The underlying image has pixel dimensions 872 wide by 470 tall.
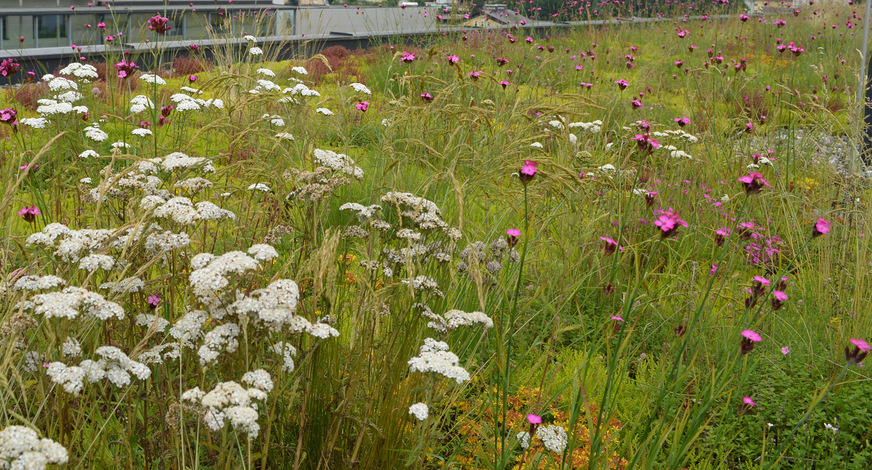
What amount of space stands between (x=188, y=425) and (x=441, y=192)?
1.82 metres

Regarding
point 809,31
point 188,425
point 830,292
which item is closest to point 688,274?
point 830,292

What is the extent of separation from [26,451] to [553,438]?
1.11 meters

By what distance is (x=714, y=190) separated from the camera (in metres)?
4.30

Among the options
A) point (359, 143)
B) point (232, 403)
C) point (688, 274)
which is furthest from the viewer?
point (359, 143)

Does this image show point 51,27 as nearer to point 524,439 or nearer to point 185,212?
point 185,212

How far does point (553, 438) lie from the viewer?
5.34 feet

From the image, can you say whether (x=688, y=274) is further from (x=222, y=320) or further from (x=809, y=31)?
(x=809, y=31)

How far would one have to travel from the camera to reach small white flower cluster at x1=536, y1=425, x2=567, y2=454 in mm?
1591

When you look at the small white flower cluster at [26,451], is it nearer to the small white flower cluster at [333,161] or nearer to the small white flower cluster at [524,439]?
the small white flower cluster at [524,439]

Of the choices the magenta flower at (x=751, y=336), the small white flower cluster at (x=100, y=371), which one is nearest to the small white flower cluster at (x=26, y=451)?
the small white flower cluster at (x=100, y=371)

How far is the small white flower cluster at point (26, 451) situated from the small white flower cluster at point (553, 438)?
1.03m

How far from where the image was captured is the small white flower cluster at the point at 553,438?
1.59m

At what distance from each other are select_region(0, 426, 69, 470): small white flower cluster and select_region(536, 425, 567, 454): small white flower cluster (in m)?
1.03

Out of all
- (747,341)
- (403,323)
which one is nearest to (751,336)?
(747,341)
